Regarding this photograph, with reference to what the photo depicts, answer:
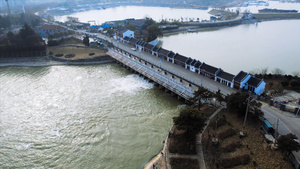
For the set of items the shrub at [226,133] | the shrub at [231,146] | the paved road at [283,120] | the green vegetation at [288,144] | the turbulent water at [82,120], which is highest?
the green vegetation at [288,144]

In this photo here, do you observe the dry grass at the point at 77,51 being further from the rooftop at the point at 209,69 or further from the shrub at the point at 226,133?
the shrub at the point at 226,133

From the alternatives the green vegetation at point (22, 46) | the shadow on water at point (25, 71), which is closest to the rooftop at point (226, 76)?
the shadow on water at point (25, 71)

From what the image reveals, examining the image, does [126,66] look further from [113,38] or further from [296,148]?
[296,148]

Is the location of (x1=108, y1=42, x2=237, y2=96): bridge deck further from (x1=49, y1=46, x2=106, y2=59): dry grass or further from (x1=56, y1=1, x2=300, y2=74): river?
(x1=56, y1=1, x2=300, y2=74): river

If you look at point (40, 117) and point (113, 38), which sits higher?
point (113, 38)

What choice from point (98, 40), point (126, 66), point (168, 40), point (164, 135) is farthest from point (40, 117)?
point (168, 40)

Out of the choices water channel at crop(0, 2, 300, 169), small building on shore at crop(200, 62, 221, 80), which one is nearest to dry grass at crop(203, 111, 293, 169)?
water channel at crop(0, 2, 300, 169)
